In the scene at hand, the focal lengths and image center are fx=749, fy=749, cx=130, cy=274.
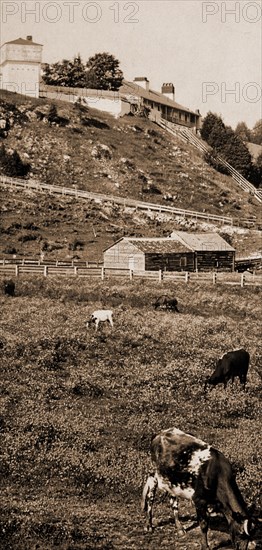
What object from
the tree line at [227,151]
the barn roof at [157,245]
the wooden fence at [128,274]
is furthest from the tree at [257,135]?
the wooden fence at [128,274]

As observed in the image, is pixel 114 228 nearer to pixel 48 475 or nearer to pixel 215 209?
pixel 215 209

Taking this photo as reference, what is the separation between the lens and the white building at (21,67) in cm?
11400

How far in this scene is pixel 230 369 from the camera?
23.8m

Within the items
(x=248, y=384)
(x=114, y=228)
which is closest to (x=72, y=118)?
(x=114, y=228)

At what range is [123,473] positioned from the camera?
16.0 m

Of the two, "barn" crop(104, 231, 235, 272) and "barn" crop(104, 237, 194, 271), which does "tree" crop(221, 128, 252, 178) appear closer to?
"barn" crop(104, 231, 235, 272)

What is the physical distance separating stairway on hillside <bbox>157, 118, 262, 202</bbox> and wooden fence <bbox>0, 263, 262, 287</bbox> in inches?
2324

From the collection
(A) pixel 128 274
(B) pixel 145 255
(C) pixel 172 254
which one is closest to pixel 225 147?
(C) pixel 172 254

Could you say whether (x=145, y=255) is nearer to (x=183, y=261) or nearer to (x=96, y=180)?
(x=183, y=261)

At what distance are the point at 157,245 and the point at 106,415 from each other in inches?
1514

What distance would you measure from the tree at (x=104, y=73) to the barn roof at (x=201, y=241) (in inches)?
2768

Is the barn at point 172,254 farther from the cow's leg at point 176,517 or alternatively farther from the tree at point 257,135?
the tree at point 257,135

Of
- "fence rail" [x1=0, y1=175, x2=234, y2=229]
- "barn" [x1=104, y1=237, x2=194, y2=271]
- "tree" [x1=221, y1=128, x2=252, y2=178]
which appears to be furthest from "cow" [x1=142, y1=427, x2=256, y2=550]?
"tree" [x1=221, y1=128, x2=252, y2=178]

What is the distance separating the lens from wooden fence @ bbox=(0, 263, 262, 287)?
4891 cm
